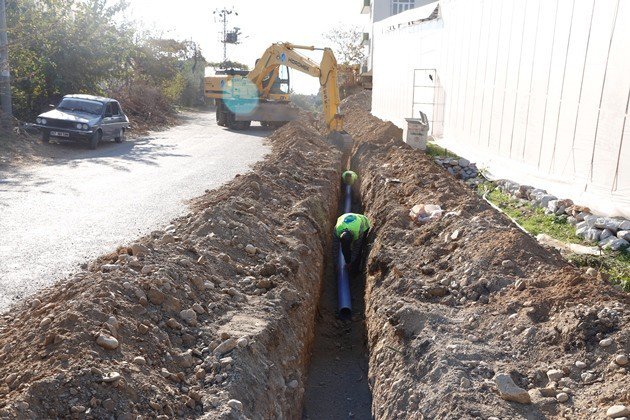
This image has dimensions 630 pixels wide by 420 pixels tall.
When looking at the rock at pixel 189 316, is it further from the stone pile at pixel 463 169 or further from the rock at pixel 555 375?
the stone pile at pixel 463 169

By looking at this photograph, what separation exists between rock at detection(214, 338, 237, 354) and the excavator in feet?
49.9

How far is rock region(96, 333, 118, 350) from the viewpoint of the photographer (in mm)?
4509

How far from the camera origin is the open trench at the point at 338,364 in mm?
6688

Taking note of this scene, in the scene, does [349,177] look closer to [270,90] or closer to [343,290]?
[343,290]

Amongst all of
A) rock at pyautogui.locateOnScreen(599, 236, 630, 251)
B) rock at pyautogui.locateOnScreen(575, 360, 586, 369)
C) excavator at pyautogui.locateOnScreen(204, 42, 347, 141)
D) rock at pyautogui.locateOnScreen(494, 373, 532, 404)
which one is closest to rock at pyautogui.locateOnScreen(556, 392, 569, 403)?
rock at pyautogui.locateOnScreen(494, 373, 532, 404)

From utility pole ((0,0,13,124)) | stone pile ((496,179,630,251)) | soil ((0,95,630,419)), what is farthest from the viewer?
utility pole ((0,0,13,124))

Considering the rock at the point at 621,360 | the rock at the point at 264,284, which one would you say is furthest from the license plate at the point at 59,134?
the rock at the point at 621,360

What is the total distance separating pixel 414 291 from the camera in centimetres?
695

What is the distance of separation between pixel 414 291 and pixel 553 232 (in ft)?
10.3

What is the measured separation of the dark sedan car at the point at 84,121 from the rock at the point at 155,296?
14.5 m

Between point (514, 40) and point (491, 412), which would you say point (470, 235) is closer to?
point (491, 412)

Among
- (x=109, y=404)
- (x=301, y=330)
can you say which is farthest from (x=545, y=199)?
(x=109, y=404)

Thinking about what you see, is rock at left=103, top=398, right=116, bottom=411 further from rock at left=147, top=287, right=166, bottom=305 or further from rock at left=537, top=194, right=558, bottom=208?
rock at left=537, top=194, right=558, bottom=208

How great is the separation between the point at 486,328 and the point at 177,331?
9.23 feet
